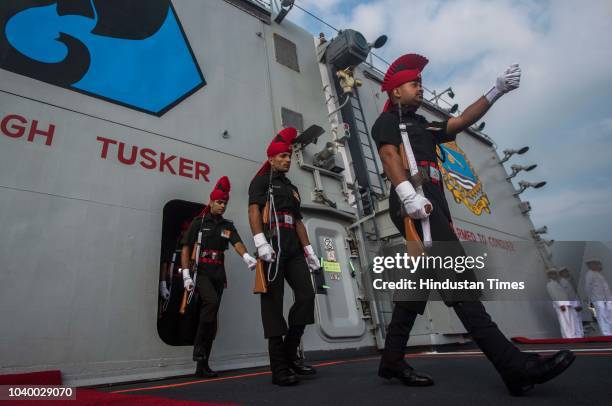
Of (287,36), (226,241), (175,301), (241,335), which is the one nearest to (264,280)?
(226,241)

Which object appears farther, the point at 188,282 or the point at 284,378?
the point at 188,282

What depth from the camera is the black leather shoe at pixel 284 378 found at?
6.67 feet

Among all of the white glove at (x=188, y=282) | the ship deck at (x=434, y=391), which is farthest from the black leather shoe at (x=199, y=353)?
the ship deck at (x=434, y=391)

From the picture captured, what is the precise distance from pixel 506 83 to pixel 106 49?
440 cm

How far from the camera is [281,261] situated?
242cm

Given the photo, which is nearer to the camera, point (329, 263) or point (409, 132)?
point (409, 132)

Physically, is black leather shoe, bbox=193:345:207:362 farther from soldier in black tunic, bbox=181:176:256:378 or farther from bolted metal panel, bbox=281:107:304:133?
bolted metal panel, bbox=281:107:304:133

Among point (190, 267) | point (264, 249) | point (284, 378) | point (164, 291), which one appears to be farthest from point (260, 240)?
point (164, 291)

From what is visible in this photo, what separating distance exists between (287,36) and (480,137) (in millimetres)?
8960

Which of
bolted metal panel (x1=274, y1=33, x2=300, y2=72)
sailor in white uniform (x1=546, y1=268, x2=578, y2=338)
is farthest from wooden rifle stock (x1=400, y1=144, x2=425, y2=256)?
sailor in white uniform (x1=546, y1=268, x2=578, y2=338)

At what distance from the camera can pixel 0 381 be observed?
7.80 ft

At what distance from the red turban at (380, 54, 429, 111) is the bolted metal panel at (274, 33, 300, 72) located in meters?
4.71

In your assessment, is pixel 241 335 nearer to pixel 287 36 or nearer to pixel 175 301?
pixel 175 301

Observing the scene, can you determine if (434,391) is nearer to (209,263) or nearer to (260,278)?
(260,278)
